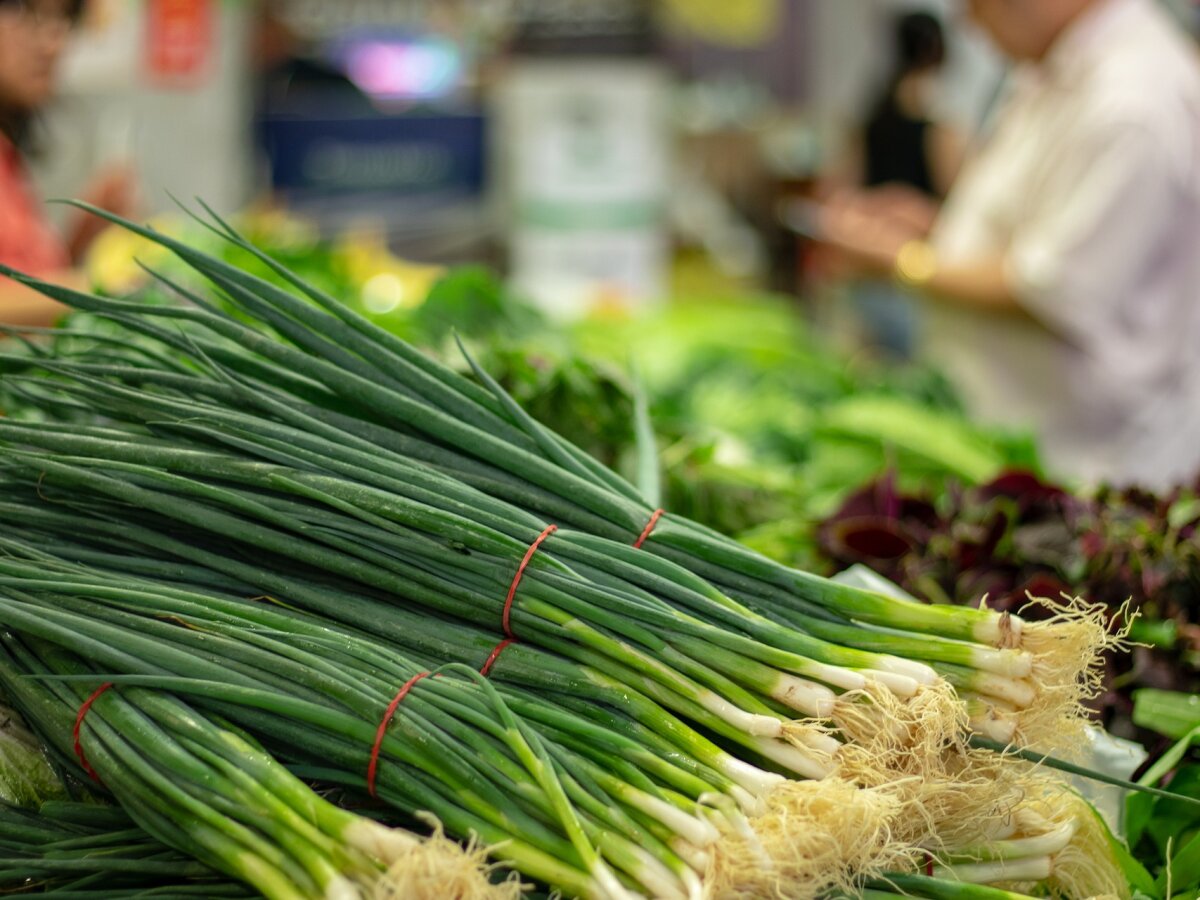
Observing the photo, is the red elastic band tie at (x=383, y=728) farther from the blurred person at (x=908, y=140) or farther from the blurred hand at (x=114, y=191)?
the blurred person at (x=908, y=140)

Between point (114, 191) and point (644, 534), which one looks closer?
point (644, 534)

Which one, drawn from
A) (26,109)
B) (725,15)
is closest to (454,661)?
(26,109)

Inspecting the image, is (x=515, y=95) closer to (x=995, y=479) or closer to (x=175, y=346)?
(x=995, y=479)

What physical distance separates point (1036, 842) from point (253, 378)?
2.60 ft

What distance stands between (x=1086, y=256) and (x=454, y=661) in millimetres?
2348

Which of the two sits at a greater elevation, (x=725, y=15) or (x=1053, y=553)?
(x=725, y=15)

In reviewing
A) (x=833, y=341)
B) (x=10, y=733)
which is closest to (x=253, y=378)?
(x=10, y=733)

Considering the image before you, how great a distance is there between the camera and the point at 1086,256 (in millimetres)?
2885

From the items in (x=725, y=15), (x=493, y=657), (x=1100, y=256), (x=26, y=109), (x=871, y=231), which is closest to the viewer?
(x=493, y=657)

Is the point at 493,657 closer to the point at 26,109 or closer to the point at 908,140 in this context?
the point at 26,109

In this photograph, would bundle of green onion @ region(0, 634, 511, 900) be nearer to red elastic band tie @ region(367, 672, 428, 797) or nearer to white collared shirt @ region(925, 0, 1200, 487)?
red elastic band tie @ region(367, 672, 428, 797)

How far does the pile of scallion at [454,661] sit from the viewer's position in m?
0.88

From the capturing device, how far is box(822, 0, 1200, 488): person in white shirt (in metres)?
2.87

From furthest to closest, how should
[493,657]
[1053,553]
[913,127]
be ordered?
[913,127] → [1053,553] → [493,657]
